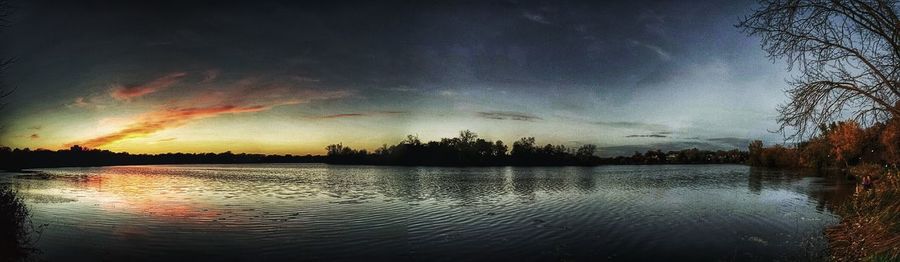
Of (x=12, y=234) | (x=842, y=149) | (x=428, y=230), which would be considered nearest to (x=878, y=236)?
(x=428, y=230)

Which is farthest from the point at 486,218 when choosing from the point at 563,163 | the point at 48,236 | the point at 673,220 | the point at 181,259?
the point at 563,163

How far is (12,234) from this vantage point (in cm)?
1438

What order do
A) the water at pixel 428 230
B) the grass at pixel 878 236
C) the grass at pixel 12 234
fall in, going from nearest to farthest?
the grass at pixel 878 236
the grass at pixel 12 234
the water at pixel 428 230

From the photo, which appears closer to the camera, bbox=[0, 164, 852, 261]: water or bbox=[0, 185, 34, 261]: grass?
bbox=[0, 185, 34, 261]: grass

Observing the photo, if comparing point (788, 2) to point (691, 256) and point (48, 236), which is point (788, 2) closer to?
point (691, 256)

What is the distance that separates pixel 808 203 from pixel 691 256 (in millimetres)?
20961

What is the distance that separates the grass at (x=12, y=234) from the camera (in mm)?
13070

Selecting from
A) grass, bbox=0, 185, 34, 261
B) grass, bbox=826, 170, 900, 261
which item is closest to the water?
grass, bbox=0, 185, 34, 261

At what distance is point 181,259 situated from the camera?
1303 centimetres

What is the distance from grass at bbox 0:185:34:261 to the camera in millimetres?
13070

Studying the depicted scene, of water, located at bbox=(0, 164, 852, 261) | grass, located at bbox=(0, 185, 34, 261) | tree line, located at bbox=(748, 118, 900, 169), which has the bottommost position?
water, located at bbox=(0, 164, 852, 261)

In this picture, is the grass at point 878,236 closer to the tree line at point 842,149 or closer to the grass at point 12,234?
the tree line at point 842,149

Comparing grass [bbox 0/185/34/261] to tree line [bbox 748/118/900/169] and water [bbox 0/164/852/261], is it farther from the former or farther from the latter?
tree line [bbox 748/118/900/169]

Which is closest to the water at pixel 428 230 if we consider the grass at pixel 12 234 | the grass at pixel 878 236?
the grass at pixel 12 234
